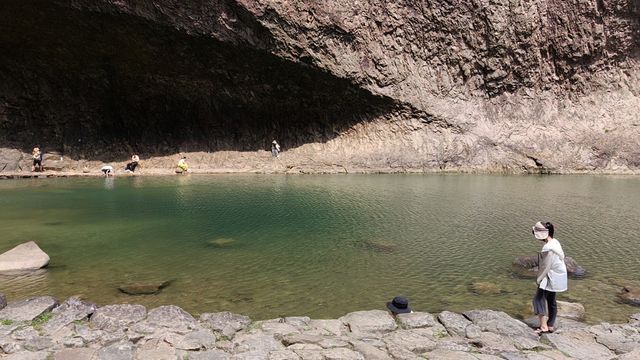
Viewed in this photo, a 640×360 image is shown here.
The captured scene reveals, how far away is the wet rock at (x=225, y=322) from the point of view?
772 cm

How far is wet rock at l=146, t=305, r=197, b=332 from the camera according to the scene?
774 centimetres

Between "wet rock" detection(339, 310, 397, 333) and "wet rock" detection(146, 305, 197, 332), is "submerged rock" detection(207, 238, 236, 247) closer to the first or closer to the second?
"wet rock" detection(146, 305, 197, 332)

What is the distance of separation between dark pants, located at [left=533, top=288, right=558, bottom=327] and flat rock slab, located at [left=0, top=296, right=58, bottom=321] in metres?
8.95

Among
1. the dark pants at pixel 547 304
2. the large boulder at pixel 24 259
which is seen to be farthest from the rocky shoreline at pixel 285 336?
the large boulder at pixel 24 259

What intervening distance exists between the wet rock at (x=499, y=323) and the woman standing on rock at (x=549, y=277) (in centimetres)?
28

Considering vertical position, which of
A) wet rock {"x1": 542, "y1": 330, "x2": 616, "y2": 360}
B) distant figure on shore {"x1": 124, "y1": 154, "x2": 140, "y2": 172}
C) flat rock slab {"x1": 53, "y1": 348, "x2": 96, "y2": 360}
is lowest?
flat rock slab {"x1": 53, "y1": 348, "x2": 96, "y2": 360}

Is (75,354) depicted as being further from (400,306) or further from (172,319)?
(400,306)

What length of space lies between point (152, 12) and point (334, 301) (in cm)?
2943

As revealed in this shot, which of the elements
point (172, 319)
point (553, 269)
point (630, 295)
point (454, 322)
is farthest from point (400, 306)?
point (630, 295)

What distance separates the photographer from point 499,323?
8.08 m

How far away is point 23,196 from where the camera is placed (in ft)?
74.6

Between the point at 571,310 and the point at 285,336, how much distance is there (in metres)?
5.82

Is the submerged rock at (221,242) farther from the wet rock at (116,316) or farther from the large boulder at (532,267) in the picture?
the large boulder at (532,267)

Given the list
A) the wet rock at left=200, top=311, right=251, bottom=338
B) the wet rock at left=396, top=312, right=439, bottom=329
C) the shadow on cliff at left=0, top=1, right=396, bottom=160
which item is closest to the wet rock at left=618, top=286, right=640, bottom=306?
the wet rock at left=396, top=312, right=439, bottom=329
